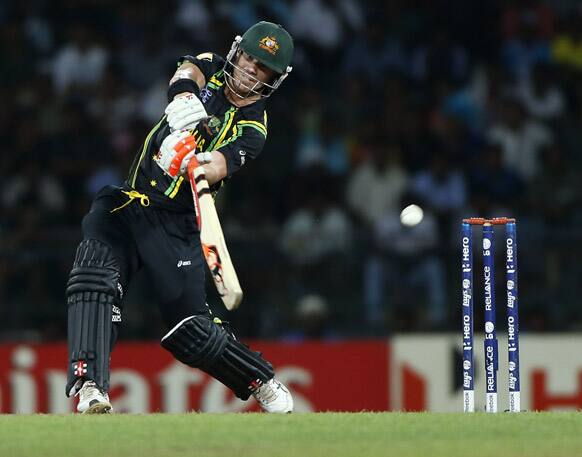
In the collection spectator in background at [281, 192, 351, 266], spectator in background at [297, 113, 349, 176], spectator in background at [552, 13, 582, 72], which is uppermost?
spectator in background at [552, 13, 582, 72]

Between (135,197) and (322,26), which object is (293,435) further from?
(322,26)

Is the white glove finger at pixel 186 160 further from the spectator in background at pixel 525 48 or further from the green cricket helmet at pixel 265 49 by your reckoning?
the spectator in background at pixel 525 48

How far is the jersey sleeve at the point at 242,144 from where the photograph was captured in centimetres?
669

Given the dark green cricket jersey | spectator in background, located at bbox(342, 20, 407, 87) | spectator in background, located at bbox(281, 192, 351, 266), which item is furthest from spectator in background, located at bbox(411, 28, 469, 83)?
the dark green cricket jersey

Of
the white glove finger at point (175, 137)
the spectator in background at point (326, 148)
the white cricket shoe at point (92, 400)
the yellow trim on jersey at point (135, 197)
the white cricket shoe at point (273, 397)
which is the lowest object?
the white cricket shoe at point (92, 400)

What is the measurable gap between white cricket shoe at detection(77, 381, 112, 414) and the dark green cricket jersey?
926mm

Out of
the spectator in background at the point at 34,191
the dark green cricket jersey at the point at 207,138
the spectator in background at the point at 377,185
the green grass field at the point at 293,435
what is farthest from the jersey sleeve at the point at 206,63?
the spectator in background at the point at 34,191

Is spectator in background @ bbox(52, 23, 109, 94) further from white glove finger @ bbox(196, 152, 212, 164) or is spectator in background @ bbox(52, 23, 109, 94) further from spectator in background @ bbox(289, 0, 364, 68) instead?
white glove finger @ bbox(196, 152, 212, 164)

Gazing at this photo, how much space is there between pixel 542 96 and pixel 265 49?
5.93 m

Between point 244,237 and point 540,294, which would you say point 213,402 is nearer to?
point 244,237

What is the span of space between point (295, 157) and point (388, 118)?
828 mm

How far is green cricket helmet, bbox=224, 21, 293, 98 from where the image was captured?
682 cm

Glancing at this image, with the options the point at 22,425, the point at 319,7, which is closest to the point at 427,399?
the point at 319,7

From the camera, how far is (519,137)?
12.0m
